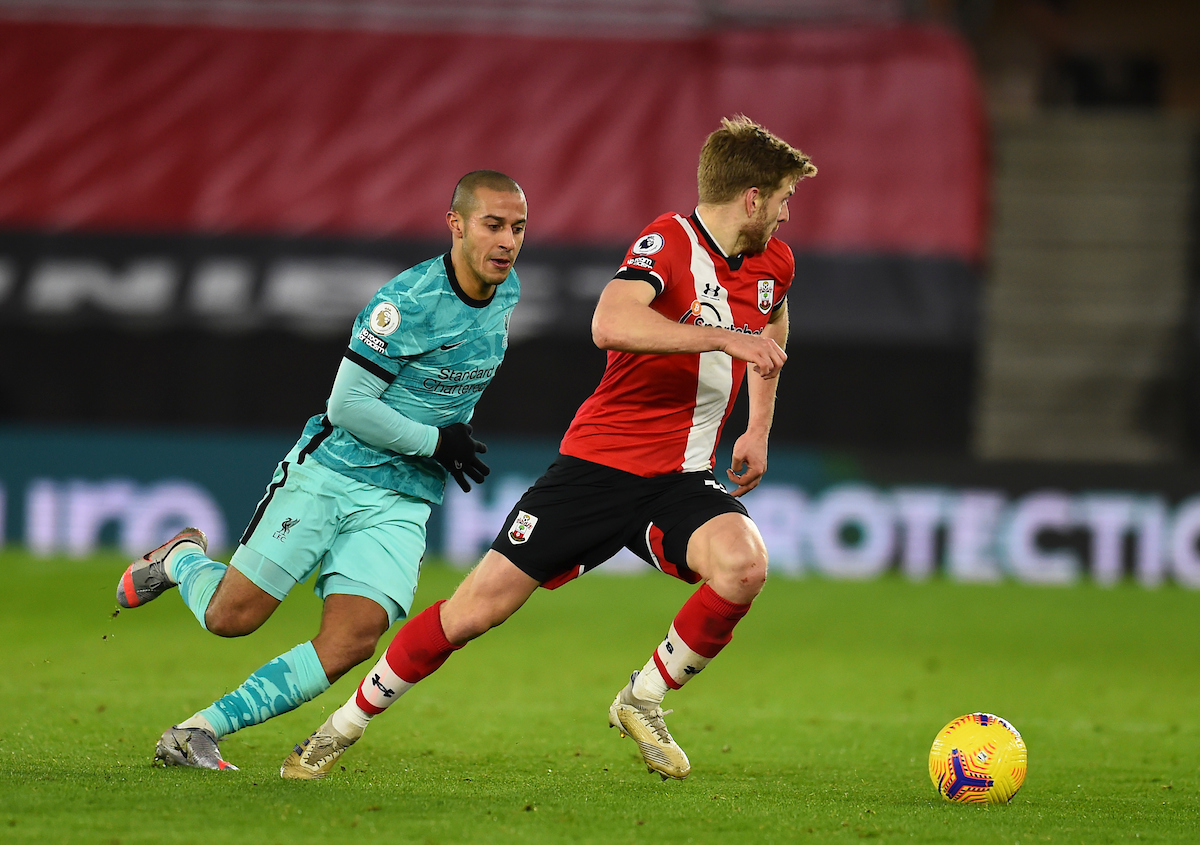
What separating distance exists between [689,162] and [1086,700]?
8.75m

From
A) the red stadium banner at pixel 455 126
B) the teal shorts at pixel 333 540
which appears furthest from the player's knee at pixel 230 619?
the red stadium banner at pixel 455 126

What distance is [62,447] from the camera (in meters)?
12.8

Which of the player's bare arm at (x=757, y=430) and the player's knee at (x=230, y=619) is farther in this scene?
the player's bare arm at (x=757, y=430)

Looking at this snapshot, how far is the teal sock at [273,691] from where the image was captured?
5.11 m

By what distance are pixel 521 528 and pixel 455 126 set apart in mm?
11165

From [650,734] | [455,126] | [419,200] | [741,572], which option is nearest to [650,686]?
[650,734]

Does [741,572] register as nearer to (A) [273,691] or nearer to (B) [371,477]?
(B) [371,477]

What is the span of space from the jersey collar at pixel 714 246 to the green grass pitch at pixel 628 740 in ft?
6.19

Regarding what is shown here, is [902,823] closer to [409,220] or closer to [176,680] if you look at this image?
[176,680]

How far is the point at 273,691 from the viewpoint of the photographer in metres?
5.11

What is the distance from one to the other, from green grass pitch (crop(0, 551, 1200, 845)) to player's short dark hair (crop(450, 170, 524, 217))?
2.06m

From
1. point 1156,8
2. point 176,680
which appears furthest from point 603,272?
point 1156,8

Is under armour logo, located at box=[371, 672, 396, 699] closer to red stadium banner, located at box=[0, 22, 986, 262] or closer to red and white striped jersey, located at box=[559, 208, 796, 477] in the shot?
red and white striped jersey, located at box=[559, 208, 796, 477]

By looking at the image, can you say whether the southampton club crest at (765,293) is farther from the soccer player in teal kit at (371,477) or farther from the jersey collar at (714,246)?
the soccer player in teal kit at (371,477)
